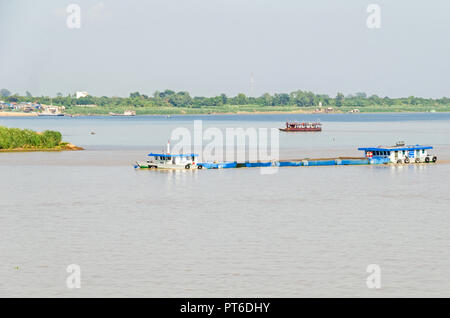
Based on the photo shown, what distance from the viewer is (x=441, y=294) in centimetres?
3681

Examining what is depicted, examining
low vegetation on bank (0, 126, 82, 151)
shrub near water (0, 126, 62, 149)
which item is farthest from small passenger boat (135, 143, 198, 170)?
shrub near water (0, 126, 62, 149)

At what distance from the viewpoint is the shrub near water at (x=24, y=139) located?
14319cm

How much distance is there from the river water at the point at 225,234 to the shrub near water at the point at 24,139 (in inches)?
1918

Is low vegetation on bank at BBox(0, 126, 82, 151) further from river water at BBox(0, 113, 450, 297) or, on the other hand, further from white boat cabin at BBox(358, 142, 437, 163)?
white boat cabin at BBox(358, 142, 437, 163)

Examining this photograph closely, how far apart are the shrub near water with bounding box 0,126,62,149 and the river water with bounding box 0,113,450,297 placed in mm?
48708

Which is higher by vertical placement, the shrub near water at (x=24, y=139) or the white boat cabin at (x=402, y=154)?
the shrub near water at (x=24, y=139)

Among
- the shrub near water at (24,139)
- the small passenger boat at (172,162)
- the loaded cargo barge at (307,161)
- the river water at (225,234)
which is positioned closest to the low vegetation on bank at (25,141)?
the shrub near water at (24,139)

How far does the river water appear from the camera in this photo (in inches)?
1548

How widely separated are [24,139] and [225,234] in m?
100

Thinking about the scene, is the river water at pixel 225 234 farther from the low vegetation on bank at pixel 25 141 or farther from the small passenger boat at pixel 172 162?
the low vegetation on bank at pixel 25 141

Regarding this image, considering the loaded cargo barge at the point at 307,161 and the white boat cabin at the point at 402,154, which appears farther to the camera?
the white boat cabin at the point at 402,154

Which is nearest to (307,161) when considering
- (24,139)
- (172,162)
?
(172,162)
